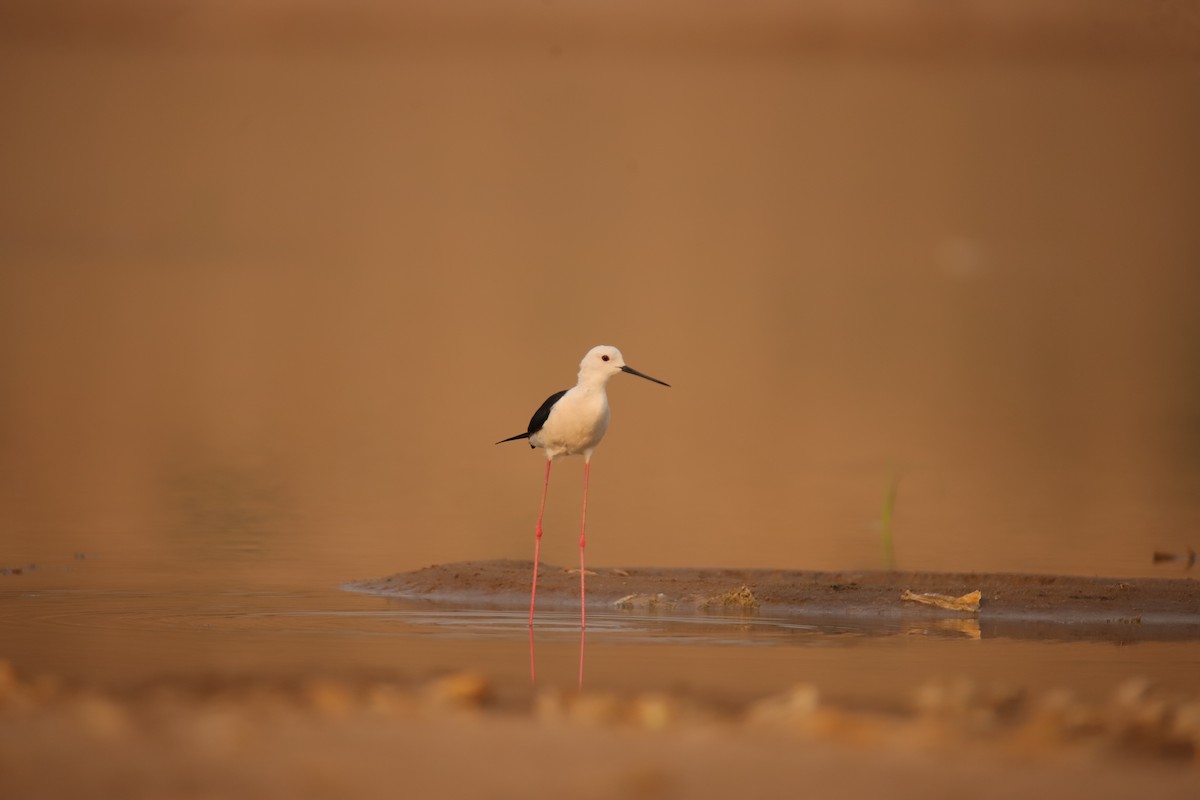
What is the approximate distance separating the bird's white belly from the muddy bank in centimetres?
69

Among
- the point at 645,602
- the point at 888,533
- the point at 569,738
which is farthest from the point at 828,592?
the point at 569,738

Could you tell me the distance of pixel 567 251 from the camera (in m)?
51.7

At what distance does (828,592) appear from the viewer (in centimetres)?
1134

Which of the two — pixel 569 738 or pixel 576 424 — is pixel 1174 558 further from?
pixel 569 738

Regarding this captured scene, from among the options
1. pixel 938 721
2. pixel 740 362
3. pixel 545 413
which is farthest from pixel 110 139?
pixel 938 721

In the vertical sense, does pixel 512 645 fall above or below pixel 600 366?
below

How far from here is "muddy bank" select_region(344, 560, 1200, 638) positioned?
36.0 ft

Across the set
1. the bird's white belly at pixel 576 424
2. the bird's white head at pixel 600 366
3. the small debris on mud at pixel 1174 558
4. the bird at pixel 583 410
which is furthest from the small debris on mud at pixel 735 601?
the small debris on mud at pixel 1174 558

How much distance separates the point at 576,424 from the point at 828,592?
1591mm

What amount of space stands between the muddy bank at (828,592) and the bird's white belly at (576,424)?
27.3 inches

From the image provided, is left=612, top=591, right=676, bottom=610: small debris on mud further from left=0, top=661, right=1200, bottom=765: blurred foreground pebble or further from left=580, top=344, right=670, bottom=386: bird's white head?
left=0, top=661, right=1200, bottom=765: blurred foreground pebble

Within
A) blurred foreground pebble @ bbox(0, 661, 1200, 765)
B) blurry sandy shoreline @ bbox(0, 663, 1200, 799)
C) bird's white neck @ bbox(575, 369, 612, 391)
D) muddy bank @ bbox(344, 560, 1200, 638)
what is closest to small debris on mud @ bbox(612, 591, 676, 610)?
muddy bank @ bbox(344, 560, 1200, 638)

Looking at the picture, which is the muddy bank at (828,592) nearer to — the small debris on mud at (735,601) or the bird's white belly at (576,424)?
the small debris on mud at (735,601)

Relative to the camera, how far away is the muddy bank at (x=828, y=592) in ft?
36.0
